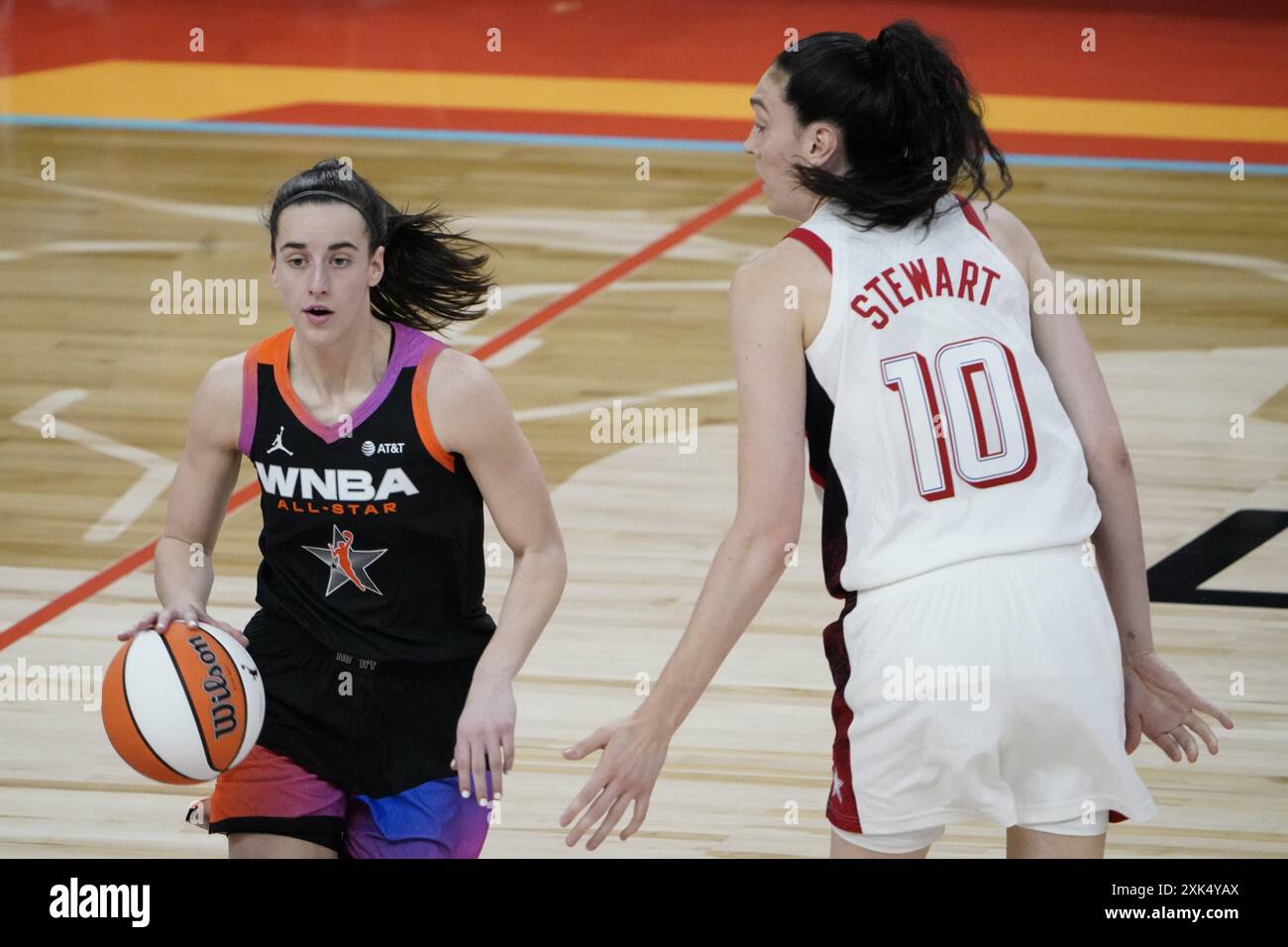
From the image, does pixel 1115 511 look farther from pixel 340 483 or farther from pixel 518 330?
pixel 518 330

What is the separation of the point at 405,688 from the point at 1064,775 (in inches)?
49.4

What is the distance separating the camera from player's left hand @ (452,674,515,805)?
10.3 ft

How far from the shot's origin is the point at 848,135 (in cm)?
284

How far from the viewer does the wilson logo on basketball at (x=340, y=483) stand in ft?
10.7

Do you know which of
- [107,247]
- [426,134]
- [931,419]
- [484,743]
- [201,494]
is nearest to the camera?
[931,419]

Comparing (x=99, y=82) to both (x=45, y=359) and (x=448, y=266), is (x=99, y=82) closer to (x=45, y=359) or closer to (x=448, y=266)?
(x=45, y=359)

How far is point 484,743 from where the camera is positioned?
10.3 feet

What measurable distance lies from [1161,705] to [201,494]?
174cm

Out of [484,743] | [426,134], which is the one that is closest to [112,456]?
[484,743]

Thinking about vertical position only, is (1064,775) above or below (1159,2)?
below

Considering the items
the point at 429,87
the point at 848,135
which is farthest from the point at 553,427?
the point at 429,87

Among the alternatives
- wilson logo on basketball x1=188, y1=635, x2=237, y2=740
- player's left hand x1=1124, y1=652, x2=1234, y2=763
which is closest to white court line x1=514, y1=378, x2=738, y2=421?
wilson logo on basketball x1=188, y1=635, x2=237, y2=740

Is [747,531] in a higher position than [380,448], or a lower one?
Answer: lower

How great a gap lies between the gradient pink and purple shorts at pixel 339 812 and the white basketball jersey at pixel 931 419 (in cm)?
102
